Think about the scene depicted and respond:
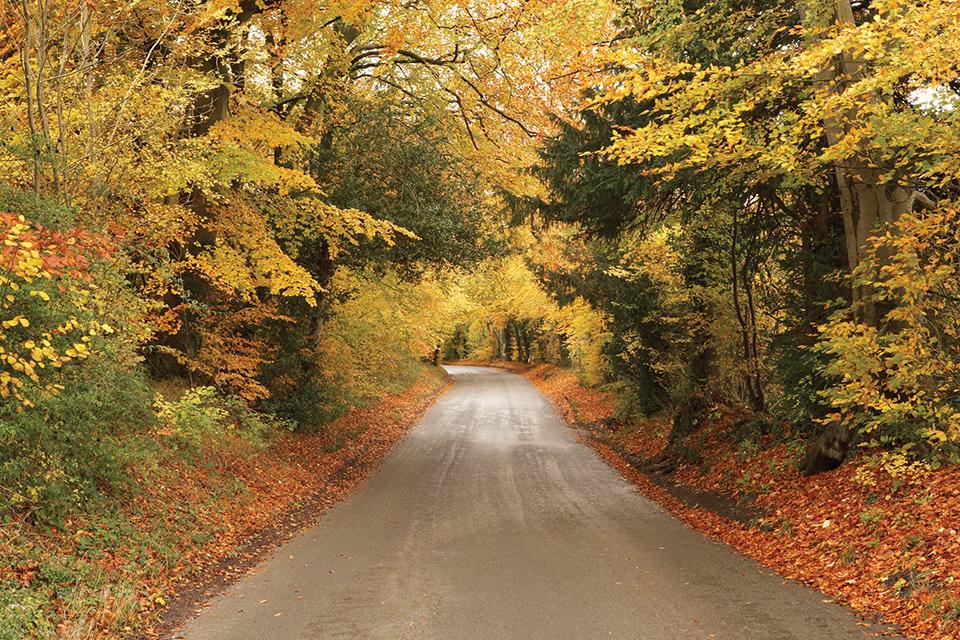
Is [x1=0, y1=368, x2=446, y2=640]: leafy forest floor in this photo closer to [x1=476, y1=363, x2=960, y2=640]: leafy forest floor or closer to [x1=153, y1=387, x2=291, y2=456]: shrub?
[x1=153, y1=387, x2=291, y2=456]: shrub

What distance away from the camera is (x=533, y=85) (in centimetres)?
1541

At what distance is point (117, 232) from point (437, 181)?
8.04 metres

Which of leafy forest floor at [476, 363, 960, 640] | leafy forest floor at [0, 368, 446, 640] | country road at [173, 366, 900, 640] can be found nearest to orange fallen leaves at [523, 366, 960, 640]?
leafy forest floor at [476, 363, 960, 640]

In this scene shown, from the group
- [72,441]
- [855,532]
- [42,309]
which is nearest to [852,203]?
[855,532]

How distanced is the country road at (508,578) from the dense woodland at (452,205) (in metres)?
2.14

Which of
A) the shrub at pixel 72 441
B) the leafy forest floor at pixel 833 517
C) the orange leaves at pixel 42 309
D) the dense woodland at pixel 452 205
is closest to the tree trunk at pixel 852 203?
the dense woodland at pixel 452 205

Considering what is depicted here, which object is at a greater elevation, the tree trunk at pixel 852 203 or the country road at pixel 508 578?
the tree trunk at pixel 852 203

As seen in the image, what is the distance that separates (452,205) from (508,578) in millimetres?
9524

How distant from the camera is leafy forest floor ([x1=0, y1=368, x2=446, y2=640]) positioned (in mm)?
5512

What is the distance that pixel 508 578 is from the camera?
23.9 ft

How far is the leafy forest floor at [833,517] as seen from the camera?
5902 mm

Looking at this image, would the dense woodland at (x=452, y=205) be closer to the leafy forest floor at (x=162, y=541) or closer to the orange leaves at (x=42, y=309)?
the orange leaves at (x=42, y=309)

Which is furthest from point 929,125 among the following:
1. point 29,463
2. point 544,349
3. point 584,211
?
point 544,349

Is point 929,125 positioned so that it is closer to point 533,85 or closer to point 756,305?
point 756,305
